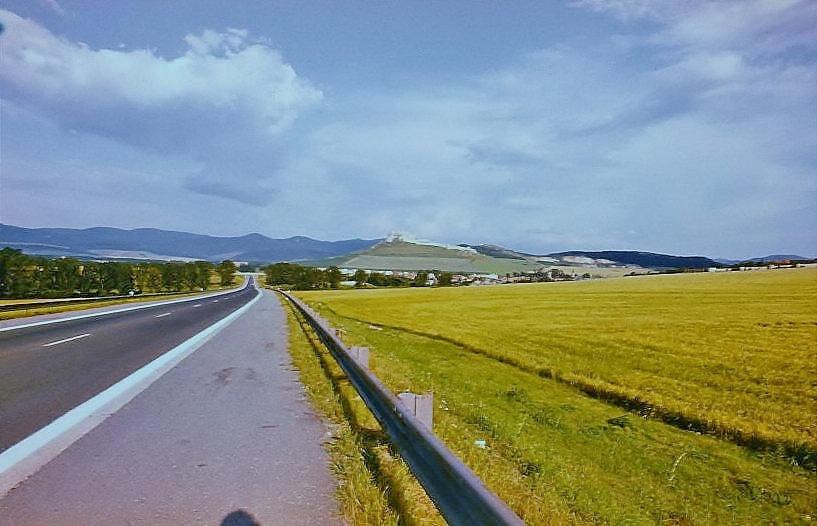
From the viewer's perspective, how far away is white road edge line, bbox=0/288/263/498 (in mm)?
5406

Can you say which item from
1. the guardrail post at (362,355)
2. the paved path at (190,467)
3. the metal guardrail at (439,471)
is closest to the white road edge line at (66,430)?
the paved path at (190,467)

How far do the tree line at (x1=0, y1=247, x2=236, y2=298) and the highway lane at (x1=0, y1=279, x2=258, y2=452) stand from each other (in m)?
58.8

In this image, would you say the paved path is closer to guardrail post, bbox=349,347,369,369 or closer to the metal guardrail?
the metal guardrail

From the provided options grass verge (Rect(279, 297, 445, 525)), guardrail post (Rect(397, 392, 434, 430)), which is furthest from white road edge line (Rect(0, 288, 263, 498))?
guardrail post (Rect(397, 392, 434, 430))

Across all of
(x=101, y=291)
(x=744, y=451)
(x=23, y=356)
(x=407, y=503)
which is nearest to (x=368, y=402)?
(x=407, y=503)

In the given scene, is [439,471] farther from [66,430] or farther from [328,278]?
[328,278]

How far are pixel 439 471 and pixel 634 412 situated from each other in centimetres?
1118

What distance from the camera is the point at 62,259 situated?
84.1 m

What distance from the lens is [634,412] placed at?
13.9 m

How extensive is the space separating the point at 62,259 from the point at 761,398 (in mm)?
90801

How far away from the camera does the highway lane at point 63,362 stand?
7.83 metres

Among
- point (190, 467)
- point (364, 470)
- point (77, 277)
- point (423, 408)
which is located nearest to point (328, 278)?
A: point (77, 277)

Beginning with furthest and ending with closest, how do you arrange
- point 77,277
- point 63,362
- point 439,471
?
point 77,277 < point 63,362 < point 439,471

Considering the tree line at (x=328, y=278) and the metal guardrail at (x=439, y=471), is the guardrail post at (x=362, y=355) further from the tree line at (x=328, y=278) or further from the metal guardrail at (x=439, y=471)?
the tree line at (x=328, y=278)
